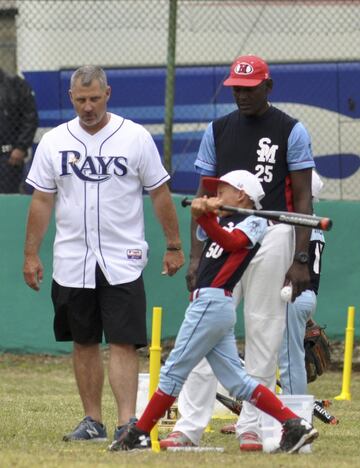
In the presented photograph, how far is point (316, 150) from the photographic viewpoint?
1405 cm

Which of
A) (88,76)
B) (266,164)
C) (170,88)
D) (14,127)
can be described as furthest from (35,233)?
(14,127)

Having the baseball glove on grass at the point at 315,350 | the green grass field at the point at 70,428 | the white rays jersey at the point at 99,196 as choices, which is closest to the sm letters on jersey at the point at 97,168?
the white rays jersey at the point at 99,196

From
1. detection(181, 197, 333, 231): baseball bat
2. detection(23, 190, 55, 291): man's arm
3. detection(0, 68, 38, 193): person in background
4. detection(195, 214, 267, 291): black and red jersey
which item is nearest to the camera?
detection(181, 197, 333, 231): baseball bat

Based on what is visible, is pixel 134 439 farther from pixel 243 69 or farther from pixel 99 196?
pixel 243 69

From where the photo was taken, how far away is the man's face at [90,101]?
751 cm

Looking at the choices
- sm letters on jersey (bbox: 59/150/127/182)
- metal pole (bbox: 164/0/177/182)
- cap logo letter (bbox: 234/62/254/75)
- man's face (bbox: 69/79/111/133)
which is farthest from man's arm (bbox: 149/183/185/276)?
metal pole (bbox: 164/0/177/182)

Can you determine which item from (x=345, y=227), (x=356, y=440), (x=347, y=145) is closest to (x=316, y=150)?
(x=347, y=145)

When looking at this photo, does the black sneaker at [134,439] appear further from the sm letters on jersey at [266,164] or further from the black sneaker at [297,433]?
the sm letters on jersey at [266,164]

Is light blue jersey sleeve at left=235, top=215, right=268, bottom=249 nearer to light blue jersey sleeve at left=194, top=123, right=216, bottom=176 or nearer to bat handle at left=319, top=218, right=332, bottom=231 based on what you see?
bat handle at left=319, top=218, right=332, bottom=231

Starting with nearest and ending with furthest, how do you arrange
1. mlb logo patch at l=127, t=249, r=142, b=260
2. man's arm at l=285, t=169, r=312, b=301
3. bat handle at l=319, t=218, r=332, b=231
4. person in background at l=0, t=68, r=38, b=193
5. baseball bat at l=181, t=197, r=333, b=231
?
bat handle at l=319, t=218, r=332, b=231
baseball bat at l=181, t=197, r=333, b=231
man's arm at l=285, t=169, r=312, b=301
mlb logo patch at l=127, t=249, r=142, b=260
person in background at l=0, t=68, r=38, b=193

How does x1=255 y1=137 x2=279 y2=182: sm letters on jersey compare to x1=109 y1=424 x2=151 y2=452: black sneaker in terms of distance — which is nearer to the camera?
x1=109 y1=424 x2=151 y2=452: black sneaker

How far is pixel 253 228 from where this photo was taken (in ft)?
22.8

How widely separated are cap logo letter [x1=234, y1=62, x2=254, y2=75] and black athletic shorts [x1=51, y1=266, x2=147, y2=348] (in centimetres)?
125

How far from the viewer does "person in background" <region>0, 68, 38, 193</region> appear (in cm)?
1344
